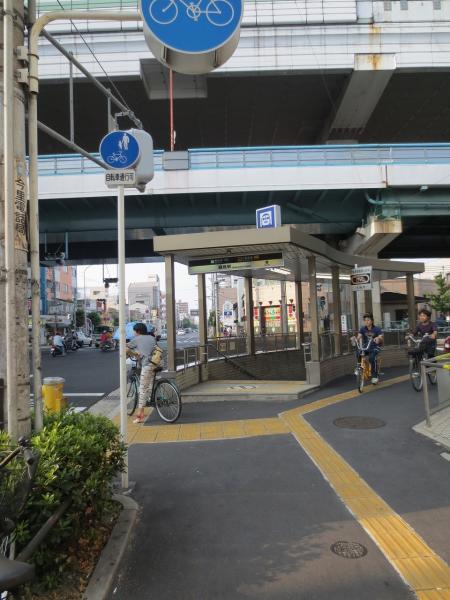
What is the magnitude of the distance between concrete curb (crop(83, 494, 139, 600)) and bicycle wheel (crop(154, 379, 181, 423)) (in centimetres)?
342

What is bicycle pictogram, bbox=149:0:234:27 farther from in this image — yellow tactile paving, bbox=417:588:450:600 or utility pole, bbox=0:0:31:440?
yellow tactile paving, bbox=417:588:450:600

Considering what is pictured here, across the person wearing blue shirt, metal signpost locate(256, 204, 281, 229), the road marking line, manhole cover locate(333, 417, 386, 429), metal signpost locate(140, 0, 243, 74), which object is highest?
metal signpost locate(256, 204, 281, 229)

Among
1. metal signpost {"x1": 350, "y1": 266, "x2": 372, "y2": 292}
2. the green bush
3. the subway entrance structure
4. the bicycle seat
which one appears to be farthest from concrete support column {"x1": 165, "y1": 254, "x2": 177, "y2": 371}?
the bicycle seat

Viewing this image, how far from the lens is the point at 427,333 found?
10.3 meters

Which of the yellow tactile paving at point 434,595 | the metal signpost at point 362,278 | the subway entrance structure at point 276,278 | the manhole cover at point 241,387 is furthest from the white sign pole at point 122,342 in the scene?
the metal signpost at point 362,278

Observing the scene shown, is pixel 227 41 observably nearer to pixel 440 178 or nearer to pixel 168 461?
pixel 168 461

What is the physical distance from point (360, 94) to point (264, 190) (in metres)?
9.66

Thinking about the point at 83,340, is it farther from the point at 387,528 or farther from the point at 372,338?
the point at 387,528

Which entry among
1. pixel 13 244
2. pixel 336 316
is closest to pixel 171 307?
pixel 336 316

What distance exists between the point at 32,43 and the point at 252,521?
13.4ft

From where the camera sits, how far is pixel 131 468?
534cm

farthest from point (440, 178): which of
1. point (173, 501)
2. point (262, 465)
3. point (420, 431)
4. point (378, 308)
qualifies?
point (173, 501)

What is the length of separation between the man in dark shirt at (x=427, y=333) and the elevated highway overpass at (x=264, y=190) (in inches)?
350

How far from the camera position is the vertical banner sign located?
308 cm
